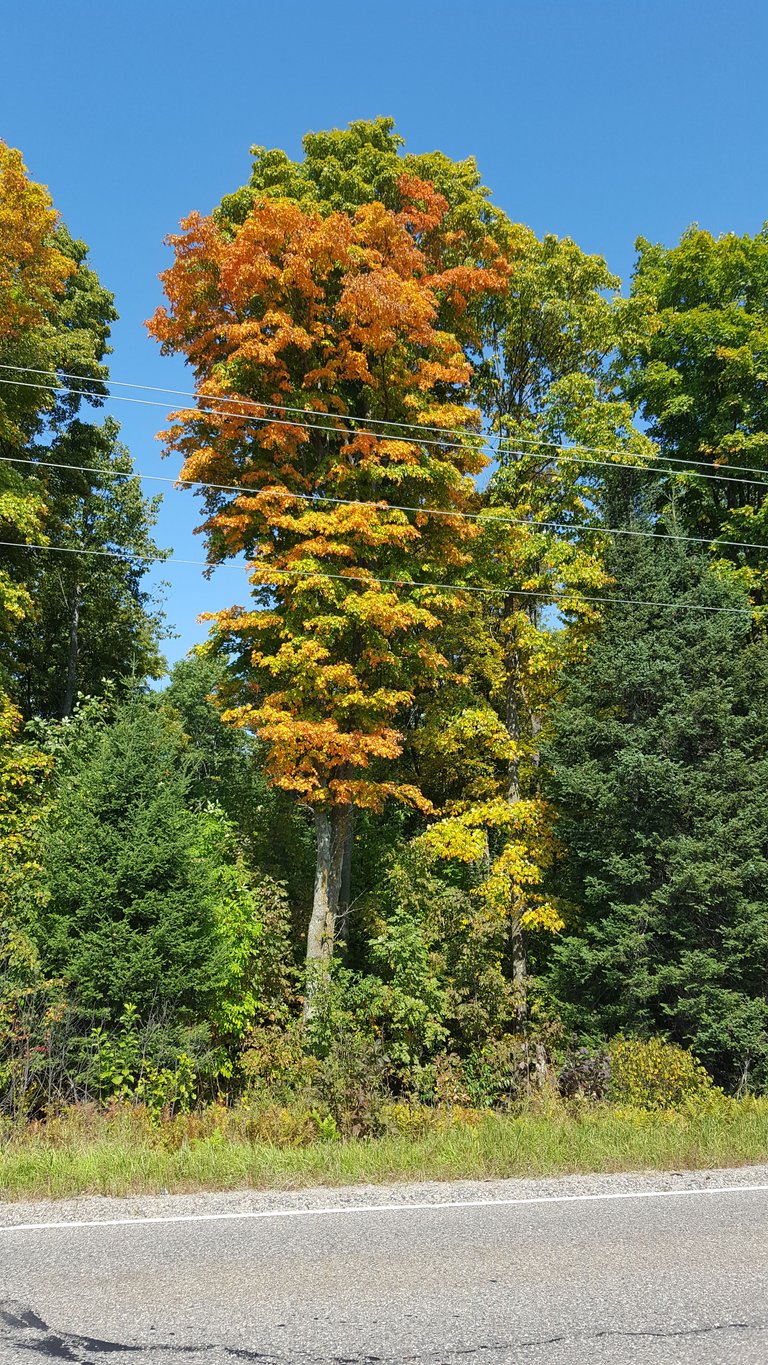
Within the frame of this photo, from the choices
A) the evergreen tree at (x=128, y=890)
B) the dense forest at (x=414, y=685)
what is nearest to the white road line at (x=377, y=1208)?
the dense forest at (x=414, y=685)

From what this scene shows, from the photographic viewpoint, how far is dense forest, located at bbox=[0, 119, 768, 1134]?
494 inches

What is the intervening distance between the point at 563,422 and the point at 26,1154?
16.9 m

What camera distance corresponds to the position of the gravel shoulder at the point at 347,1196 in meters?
5.80

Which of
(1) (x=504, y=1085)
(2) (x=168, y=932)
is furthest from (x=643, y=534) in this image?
(2) (x=168, y=932)

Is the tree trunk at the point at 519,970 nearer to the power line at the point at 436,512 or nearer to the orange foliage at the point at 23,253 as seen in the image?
the power line at the point at 436,512

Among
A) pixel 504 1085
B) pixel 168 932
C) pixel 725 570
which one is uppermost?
pixel 725 570

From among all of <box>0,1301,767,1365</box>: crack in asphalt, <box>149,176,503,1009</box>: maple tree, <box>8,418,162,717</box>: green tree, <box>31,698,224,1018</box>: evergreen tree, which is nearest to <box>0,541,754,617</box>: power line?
<box>149,176,503,1009</box>: maple tree

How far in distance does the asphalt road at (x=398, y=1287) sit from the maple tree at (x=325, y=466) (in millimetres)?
7866

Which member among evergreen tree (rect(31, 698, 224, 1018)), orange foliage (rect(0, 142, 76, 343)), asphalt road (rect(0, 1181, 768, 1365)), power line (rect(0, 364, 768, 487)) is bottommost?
asphalt road (rect(0, 1181, 768, 1365))

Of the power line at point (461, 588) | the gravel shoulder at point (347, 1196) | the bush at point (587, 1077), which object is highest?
the power line at point (461, 588)

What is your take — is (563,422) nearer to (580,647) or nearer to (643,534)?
(643,534)

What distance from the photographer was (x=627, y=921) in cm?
1527

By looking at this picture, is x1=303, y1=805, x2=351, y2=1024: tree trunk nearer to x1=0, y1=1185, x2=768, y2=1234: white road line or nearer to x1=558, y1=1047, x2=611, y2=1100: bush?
x1=558, y1=1047, x2=611, y2=1100: bush

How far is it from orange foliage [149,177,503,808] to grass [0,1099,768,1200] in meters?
7.07
